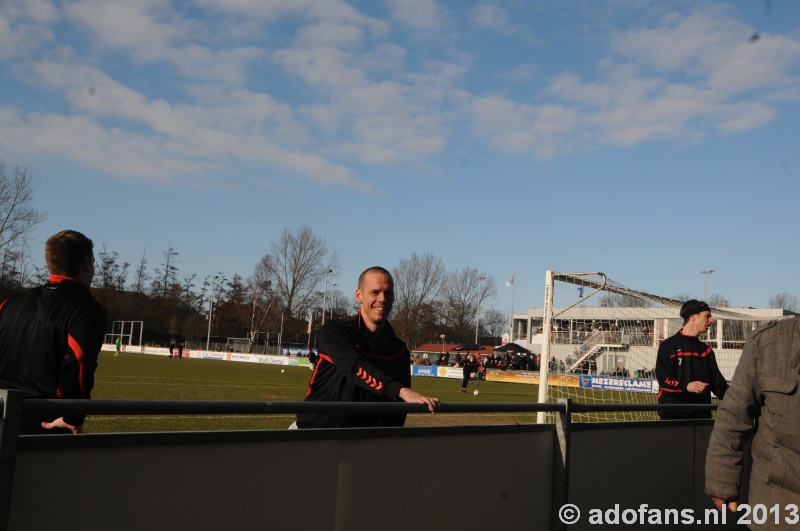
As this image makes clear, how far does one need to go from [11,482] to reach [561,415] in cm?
300

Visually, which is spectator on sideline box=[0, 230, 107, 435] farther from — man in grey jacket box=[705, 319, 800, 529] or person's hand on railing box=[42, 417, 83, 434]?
man in grey jacket box=[705, 319, 800, 529]

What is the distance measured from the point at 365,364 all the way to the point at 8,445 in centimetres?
178

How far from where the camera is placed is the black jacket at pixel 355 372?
347cm

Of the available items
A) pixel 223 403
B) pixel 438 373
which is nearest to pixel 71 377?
pixel 223 403

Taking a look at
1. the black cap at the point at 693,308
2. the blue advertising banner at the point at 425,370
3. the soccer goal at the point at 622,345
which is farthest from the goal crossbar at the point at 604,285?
the blue advertising banner at the point at 425,370

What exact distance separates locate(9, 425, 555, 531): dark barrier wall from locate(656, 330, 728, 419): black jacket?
2755mm

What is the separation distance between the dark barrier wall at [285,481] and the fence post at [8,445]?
0.03 meters

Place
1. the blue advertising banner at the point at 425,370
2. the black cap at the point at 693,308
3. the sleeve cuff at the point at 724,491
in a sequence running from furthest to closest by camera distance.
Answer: the blue advertising banner at the point at 425,370
the black cap at the point at 693,308
the sleeve cuff at the point at 724,491

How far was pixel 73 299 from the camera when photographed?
10.8 feet

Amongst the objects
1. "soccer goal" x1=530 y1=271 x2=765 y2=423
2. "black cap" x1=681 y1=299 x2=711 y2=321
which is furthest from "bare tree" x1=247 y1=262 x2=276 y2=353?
"black cap" x1=681 y1=299 x2=711 y2=321

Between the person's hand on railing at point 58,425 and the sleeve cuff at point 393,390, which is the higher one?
the sleeve cuff at point 393,390

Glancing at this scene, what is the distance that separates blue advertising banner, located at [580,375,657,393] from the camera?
23.0m

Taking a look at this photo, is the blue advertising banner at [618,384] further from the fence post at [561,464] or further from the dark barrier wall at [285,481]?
the dark barrier wall at [285,481]

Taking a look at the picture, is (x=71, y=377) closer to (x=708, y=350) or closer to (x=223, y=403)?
(x=223, y=403)
